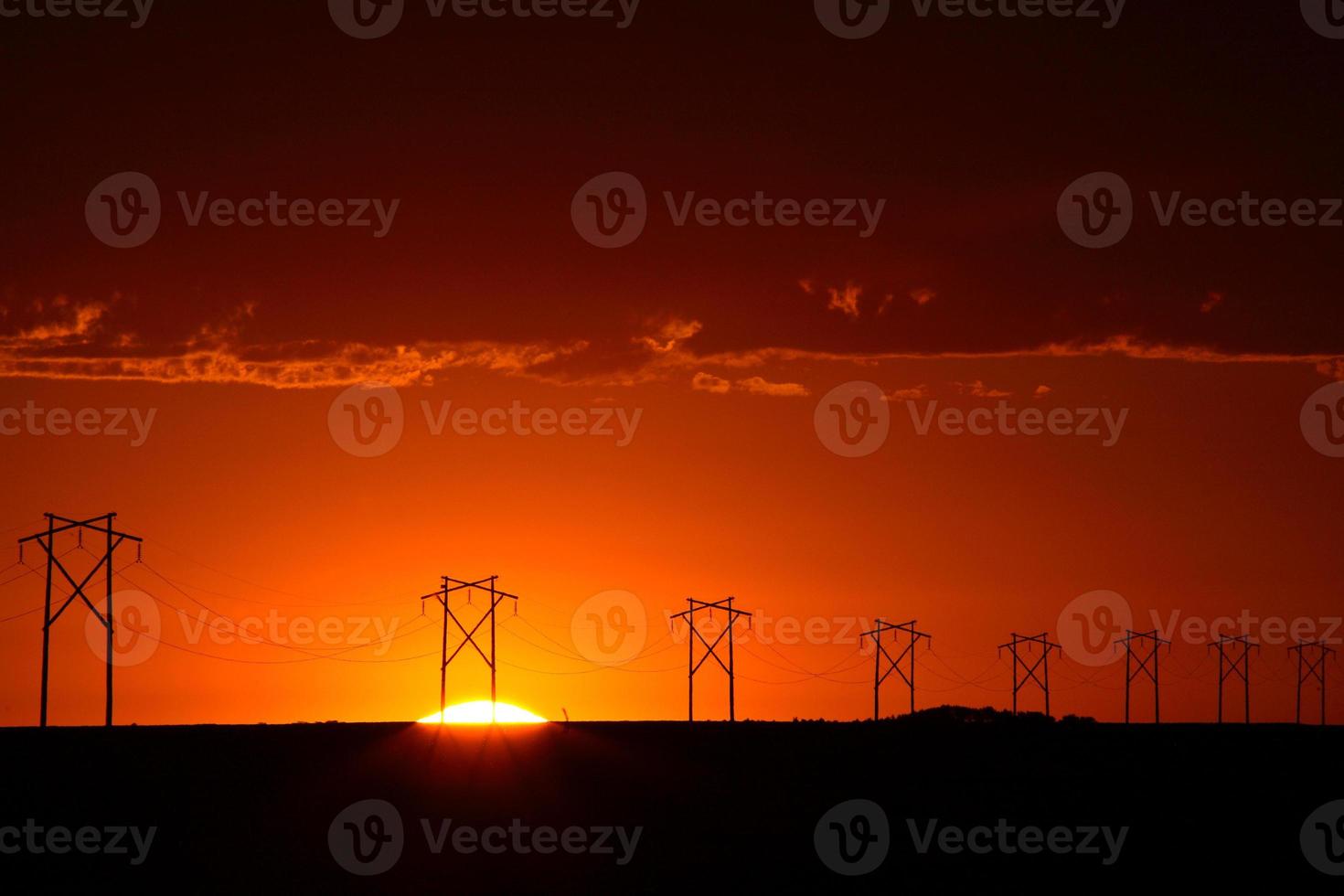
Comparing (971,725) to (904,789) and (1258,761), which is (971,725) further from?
(904,789)

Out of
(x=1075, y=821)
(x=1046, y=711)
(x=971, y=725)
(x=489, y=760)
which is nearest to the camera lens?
(x=1075, y=821)

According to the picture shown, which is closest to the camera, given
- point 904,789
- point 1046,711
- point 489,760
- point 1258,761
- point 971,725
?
point 904,789

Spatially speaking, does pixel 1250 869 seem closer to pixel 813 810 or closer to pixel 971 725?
pixel 813 810

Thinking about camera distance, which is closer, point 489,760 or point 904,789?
Answer: point 904,789

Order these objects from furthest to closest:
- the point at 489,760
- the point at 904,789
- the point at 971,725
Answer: the point at 971,725
the point at 489,760
the point at 904,789

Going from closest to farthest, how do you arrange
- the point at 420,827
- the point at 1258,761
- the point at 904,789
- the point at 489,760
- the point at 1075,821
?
the point at 420,827
the point at 1075,821
the point at 904,789
the point at 489,760
the point at 1258,761

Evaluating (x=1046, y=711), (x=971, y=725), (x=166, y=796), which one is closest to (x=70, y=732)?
(x=166, y=796)

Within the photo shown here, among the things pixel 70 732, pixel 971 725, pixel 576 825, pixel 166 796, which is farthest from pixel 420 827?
pixel 971 725

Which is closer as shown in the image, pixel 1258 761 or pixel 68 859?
pixel 68 859
